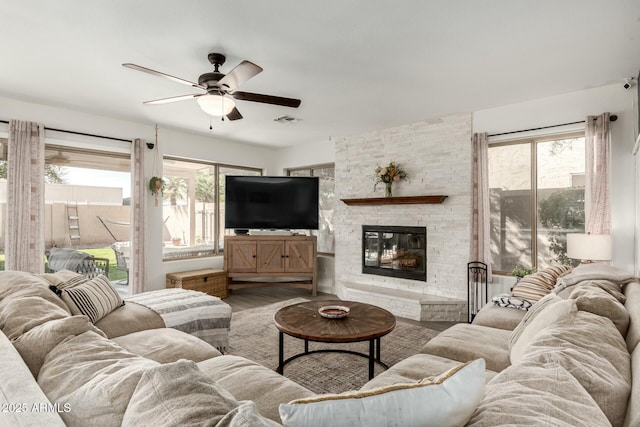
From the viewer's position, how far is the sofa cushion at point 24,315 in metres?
1.46

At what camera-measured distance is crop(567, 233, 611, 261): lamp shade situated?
3039mm

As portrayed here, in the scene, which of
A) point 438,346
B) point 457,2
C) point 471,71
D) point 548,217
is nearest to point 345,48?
point 457,2

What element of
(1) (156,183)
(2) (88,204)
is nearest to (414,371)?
(1) (156,183)

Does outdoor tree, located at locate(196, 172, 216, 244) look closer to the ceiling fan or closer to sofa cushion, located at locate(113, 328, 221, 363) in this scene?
the ceiling fan

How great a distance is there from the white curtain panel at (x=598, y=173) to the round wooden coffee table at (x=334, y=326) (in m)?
2.32

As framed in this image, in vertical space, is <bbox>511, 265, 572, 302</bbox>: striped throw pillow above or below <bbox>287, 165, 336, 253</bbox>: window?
below

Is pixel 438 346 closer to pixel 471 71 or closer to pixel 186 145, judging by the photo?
pixel 471 71

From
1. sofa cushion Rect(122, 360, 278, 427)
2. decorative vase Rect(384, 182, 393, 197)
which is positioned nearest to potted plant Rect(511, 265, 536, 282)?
decorative vase Rect(384, 182, 393, 197)

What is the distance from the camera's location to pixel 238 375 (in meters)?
1.67

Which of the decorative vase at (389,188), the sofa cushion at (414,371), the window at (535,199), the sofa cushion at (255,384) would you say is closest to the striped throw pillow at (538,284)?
the window at (535,199)

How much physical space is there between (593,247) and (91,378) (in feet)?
12.1

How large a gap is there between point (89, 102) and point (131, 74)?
122 centimetres

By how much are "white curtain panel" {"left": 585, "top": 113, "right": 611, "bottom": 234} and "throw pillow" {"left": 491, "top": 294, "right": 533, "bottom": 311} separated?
46.8 inches

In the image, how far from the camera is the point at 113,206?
4.80 meters
